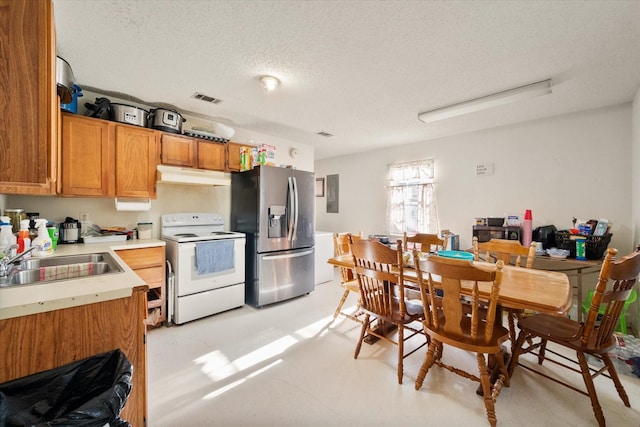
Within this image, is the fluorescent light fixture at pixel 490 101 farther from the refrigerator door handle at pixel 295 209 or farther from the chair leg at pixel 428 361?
the chair leg at pixel 428 361

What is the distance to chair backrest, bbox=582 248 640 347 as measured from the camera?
141 cm

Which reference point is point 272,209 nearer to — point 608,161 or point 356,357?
point 356,357

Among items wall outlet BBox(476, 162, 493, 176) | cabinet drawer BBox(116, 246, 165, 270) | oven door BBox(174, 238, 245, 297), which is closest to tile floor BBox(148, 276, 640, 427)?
oven door BBox(174, 238, 245, 297)

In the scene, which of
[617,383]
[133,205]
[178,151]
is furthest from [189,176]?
[617,383]

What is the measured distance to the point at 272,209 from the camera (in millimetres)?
3270

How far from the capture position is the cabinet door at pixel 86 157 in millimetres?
2369

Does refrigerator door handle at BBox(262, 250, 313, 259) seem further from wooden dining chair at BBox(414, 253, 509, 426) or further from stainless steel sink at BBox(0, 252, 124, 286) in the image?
wooden dining chair at BBox(414, 253, 509, 426)

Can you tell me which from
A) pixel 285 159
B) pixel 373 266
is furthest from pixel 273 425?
pixel 285 159

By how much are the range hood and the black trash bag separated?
85.4 inches

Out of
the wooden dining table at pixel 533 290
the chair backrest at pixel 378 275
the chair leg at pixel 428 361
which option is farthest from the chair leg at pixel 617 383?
the chair backrest at pixel 378 275

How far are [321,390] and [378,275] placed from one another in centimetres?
86

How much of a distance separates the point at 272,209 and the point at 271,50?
176cm

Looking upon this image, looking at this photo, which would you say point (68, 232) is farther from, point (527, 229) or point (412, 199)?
point (527, 229)

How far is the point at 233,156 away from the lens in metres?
3.44
